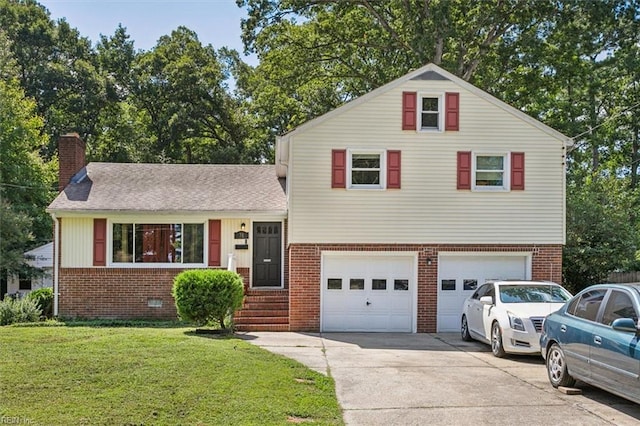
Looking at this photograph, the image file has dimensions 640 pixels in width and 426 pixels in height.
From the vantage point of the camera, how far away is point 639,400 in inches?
267

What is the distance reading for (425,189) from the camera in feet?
54.3

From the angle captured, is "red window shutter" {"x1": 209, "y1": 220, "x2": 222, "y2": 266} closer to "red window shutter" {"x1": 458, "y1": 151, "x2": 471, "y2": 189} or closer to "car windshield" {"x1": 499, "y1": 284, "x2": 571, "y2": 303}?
"red window shutter" {"x1": 458, "y1": 151, "x2": 471, "y2": 189}

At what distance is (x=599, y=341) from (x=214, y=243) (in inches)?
491

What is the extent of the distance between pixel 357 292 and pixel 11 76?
26254 millimetres

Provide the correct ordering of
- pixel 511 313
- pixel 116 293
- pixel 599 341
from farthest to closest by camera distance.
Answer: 1. pixel 116 293
2. pixel 511 313
3. pixel 599 341

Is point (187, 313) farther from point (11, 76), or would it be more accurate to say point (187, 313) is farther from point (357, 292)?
point (11, 76)

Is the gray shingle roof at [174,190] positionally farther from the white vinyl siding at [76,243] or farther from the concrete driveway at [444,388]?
the concrete driveway at [444,388]

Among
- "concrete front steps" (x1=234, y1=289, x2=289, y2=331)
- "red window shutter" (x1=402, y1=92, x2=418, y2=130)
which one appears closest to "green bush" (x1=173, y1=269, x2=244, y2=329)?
"concrete front steps" (x1=234, y1=289, x2=289, y2=331)

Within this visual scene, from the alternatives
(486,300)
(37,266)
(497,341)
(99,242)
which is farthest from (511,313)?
(37,266)

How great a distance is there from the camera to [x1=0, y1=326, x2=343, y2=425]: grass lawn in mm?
6438

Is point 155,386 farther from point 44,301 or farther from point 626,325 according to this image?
point 44,301

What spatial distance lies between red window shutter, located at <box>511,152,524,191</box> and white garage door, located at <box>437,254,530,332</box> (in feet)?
6.26

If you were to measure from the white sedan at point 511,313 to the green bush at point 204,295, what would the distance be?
5584 mm

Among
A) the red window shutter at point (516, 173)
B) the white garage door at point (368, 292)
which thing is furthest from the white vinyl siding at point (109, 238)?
the red window shutter at point (516, 173)
